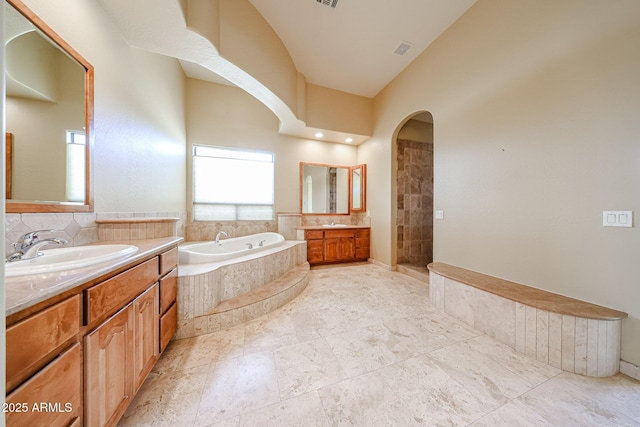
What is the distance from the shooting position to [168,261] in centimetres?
149

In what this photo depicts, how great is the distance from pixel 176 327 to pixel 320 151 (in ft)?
12.0

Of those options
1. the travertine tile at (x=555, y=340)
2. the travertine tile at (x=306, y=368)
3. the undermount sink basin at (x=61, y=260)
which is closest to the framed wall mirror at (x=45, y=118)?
the undermount sink basin at (x=61, y=260)

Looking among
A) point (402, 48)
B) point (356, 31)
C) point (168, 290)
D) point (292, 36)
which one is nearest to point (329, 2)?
point (356, 31)

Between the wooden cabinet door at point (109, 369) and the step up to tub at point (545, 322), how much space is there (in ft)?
8.55

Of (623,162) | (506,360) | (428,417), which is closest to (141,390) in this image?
(428,417)

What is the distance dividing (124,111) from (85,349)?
6.42 feet

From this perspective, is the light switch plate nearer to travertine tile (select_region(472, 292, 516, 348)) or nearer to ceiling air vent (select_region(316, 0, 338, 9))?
travertine tile (select_region(472, 292, 516, 348))

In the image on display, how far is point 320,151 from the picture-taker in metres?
4.24

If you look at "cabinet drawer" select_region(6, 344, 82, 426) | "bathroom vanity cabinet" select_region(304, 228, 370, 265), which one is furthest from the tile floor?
"bathroom vanity cabinet" select_region(304, 228, 370, 265)

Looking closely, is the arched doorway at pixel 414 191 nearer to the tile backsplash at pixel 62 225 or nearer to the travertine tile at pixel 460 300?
the travertine tile at pixel 460 300

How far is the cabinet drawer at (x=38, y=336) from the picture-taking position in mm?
527

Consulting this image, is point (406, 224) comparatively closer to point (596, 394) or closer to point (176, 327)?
point (596, 394)

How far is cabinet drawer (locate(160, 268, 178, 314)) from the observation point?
4.57 ft

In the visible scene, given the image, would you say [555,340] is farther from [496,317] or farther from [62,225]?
[62,225]
